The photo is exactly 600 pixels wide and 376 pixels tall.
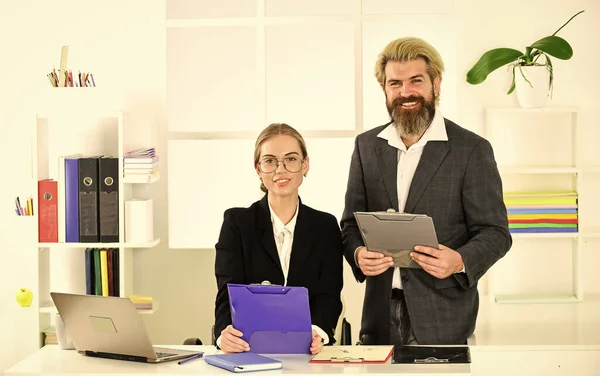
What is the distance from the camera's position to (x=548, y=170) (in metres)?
4.77

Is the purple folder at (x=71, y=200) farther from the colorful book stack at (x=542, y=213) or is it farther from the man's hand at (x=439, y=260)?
the colorful book stack at (x=542, y=213)

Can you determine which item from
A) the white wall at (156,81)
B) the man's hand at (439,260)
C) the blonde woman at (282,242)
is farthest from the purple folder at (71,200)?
the man's hand at (439,260)

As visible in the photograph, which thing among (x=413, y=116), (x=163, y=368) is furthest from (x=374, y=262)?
(x=163, y=368)

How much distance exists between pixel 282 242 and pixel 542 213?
1.82 m

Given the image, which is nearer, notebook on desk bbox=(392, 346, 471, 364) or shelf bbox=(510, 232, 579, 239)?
notebook on desk bbox=(392, 346, 471, 364)

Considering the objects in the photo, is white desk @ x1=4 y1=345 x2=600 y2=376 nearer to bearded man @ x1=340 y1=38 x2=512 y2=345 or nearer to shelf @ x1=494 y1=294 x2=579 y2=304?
bearded man @ x1=340 y1=38 x2=512 y2=345

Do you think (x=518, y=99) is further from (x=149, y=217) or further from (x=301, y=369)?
(x=301, y=369)

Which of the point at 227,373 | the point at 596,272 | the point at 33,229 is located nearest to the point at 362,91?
the point at 596,272

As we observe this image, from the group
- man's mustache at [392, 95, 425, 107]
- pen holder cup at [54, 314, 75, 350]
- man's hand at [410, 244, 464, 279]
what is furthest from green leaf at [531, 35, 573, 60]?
pen holder cup at [54, 314, 75, 350]

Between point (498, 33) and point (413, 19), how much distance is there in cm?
55

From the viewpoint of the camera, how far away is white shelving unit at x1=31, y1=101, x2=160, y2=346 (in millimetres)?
4727

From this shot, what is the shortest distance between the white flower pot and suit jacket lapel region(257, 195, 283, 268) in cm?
187

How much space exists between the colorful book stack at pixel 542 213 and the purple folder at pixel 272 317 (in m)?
1.98

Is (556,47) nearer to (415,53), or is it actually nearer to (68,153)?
(415,53)
